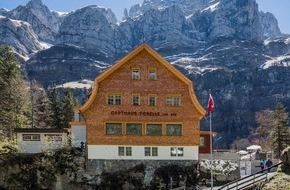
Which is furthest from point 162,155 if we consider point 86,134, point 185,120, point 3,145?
point 3,145

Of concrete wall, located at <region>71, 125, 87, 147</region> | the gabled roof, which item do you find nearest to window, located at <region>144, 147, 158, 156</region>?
the gabled roof

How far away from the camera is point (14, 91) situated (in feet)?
205

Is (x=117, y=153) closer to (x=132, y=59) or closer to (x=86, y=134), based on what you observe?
(x=86, y=134)

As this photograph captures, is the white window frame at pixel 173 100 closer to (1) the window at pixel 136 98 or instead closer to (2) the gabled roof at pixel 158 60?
(2) the gabled roof at pixel 158 60

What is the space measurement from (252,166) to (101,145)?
628 inches

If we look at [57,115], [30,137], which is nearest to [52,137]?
[30,137]

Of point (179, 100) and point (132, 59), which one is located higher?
point (132, 59)

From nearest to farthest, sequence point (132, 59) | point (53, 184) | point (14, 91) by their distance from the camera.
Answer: point (53, 184)
point (132, 59)
point (14, 91)

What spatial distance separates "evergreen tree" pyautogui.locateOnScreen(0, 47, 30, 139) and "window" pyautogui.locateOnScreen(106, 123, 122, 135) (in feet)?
66.5

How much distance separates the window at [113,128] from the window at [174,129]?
4.94 metres

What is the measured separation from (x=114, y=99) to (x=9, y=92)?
21310 mm

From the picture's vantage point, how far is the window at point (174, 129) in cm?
4622

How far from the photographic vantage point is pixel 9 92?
201 feet

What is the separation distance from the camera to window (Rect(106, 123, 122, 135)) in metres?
45.8
